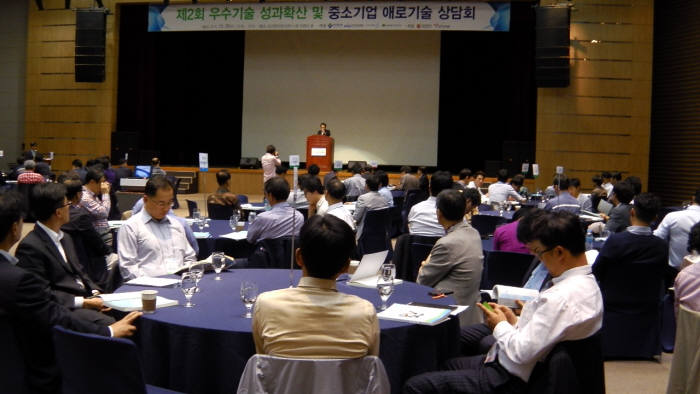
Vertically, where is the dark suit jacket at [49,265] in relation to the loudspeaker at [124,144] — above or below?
below

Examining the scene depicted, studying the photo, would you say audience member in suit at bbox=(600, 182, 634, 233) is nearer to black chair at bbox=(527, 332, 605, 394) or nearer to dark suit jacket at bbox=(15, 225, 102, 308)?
black chair at bbox=(527, 332, 605, 394)

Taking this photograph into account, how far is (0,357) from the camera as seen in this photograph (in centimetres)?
230

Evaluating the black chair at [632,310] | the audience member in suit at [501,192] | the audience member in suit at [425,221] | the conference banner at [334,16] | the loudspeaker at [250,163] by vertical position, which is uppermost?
the conference banner at [334,16]

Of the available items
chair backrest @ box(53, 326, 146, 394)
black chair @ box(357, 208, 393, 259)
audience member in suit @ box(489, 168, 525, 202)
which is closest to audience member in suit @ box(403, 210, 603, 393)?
chair backrest @ box(53, 326, 146, 394)

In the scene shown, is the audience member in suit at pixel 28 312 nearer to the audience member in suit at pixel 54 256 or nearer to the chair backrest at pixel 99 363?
the chair backrest at pixel 99 363

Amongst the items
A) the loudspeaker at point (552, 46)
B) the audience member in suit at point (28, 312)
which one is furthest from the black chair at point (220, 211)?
the loudspeaker at point (552, 46)

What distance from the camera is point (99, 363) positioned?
1954mm

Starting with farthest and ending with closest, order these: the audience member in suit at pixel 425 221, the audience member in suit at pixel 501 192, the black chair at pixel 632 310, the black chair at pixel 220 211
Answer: the audience member in suit at pixel 501 192, the black chair at pixel 220 211, the audience member in suit at pixel 425 221, the black chair at pixel 632 310

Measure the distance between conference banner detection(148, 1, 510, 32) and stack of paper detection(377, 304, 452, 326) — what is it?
10796 mm

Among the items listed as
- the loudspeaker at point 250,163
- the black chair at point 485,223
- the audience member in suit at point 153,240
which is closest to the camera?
the audience member in suit at point 153,240

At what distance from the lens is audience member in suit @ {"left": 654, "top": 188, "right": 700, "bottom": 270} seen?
206 inches

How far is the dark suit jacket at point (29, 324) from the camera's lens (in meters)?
2.26

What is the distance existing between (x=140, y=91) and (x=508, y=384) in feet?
49.6

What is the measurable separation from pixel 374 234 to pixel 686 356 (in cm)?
449
